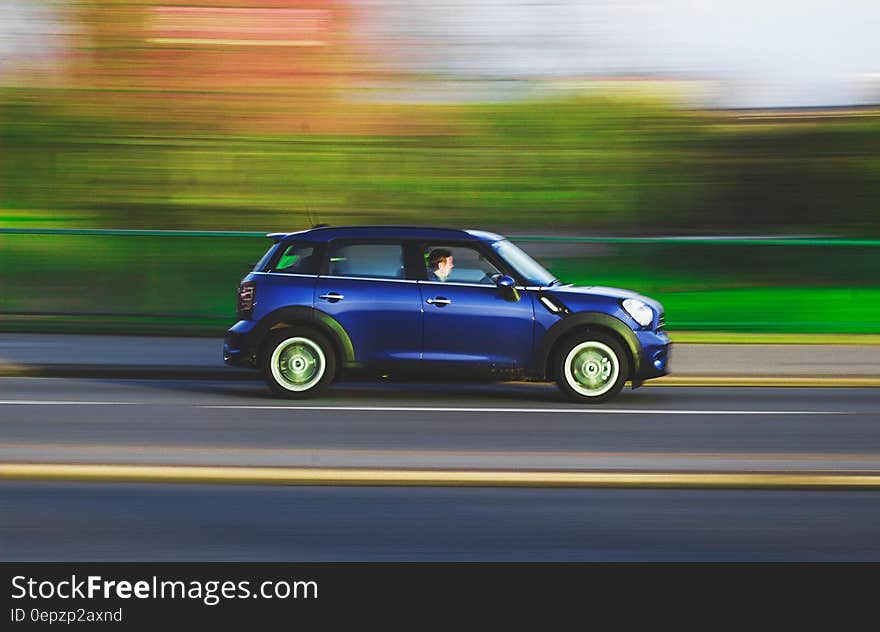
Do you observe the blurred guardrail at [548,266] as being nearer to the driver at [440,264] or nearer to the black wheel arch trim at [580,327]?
the driver at [440,264]

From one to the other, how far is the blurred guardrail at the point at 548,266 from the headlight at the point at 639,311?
564 centimetres

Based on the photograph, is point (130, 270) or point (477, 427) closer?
point (477, 427)

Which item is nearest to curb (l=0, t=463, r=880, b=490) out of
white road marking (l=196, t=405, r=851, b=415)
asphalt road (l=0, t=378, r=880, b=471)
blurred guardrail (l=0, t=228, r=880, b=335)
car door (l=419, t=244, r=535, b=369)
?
asphalt road (l=0, t=378, r=880, b=471)

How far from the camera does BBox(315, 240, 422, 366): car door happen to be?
11.2 metres

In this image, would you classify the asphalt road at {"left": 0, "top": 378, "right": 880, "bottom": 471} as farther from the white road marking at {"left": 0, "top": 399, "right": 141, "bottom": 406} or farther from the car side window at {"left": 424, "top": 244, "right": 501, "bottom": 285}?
the car side window at {"left": 424, "top": 244, "right": 501, "bottom": 285}

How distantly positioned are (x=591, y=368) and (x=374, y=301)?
6.20 feet

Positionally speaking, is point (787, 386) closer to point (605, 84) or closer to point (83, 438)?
point (83, 438)

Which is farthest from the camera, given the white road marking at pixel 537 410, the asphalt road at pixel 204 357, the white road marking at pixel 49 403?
the asphalt road at pixel 204 357

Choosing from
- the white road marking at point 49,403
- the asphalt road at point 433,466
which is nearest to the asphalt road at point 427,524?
the asphalt road at point 433,466

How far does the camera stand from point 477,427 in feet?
31.4

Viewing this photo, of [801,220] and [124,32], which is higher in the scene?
[124,32]

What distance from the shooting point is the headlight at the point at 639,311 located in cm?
1113
